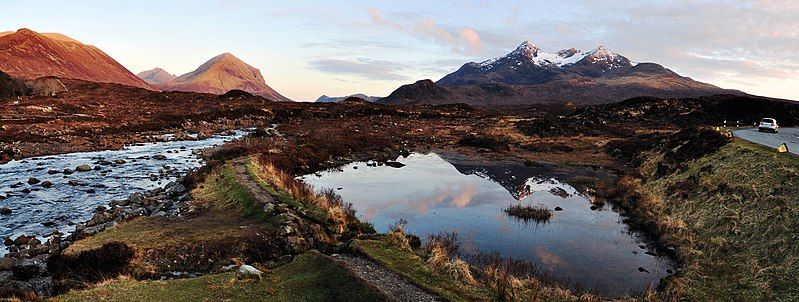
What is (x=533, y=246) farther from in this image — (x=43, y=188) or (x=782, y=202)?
(x=43, y=188)

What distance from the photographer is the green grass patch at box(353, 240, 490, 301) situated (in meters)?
12.9

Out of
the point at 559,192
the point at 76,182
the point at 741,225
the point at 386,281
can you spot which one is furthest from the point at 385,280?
the point at 76,182

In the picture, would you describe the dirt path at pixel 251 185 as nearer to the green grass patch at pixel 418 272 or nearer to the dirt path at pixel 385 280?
the green grass patch at pixel 418 272

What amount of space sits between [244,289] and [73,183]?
21.8 metres

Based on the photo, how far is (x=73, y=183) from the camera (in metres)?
26.5

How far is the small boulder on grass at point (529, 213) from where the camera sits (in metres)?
24.3

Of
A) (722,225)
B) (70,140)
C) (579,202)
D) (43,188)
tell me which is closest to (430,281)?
(722,225)

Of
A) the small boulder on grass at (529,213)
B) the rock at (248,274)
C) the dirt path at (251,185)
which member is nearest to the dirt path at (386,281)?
the rock at (248,274)

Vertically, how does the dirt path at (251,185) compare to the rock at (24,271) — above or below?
above

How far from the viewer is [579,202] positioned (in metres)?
29.0

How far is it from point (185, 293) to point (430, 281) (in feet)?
22.5

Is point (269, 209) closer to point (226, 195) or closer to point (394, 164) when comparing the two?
point (226, 195)

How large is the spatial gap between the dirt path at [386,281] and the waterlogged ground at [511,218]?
6172mm

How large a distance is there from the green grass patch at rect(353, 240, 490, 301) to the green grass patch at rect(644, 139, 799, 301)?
24.7 feet
